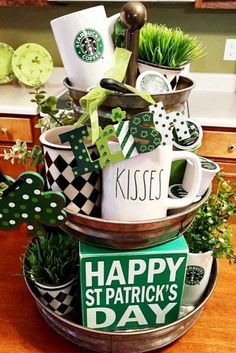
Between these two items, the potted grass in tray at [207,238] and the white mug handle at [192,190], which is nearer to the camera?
the white mug handle at [192,190]

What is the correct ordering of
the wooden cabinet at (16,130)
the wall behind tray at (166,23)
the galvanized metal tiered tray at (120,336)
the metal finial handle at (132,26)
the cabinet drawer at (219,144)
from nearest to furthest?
the metal finial handle at (132,26) → the galvanized metal tiered tray at (120,336) → the cabinet drawer at (219,144) → the wooden cabinet at (16,130) → the wall behind tray at (166,23)

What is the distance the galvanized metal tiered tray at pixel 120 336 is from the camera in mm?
652

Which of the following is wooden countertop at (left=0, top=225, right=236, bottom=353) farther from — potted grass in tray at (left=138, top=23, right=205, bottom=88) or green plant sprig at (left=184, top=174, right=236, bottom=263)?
potted grass in tray at (left=138, top=23, right=205, bottom=88)

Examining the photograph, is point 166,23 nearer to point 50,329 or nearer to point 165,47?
point 165,47

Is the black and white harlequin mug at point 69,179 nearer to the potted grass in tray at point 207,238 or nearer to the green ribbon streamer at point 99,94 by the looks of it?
the green ribbon streamer at point 99,94

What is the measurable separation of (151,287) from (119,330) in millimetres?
111

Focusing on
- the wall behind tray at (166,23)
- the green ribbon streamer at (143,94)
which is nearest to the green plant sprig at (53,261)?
the green ribbon streamer at (143,94)

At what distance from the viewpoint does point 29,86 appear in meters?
2.07

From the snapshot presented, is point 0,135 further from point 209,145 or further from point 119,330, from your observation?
point 119,330

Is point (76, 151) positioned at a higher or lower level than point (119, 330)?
higher

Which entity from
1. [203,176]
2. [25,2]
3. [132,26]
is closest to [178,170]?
[203,176]

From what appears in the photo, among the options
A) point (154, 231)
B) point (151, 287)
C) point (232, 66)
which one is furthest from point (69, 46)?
point (232, 66)

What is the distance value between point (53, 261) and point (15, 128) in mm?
1196

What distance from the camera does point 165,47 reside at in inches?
24.6
